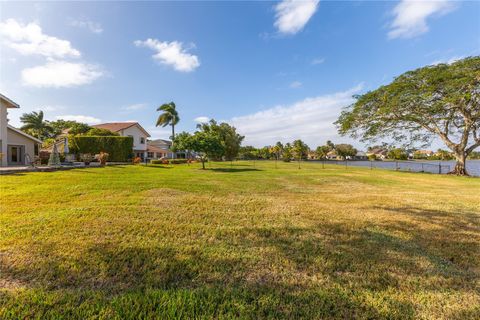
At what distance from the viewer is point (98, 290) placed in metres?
2.30

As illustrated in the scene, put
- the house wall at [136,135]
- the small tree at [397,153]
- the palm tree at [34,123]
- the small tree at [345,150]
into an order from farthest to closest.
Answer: the small tree at [345,150], the palm tree at [34,123], the house wall at [136,135], the small tree at [397,153]

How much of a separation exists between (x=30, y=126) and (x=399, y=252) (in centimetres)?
5819

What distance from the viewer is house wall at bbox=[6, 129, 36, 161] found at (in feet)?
59.3

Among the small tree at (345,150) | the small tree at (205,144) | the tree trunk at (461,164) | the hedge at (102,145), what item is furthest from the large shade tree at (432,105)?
the small tree at (345,150)

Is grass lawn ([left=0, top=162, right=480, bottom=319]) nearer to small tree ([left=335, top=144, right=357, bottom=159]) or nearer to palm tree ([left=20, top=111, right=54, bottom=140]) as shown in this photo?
palm tree ([left=20, top=111, right=54, bottom=140])

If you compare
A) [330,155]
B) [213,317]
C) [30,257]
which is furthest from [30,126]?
[330,155]

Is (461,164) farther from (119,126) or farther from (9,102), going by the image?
(119,126)

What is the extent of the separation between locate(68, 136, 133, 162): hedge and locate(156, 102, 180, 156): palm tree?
15.4 meters

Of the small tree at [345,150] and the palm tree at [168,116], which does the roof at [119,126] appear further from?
the small tree at [345,150]

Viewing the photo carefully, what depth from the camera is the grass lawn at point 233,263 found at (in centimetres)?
208

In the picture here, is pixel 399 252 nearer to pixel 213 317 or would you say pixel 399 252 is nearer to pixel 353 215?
pixel 353 215

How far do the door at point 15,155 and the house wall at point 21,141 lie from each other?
43cm

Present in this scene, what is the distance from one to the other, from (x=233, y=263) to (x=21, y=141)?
26.3 meters

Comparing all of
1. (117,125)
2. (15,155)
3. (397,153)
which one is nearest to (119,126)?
(117,125)
